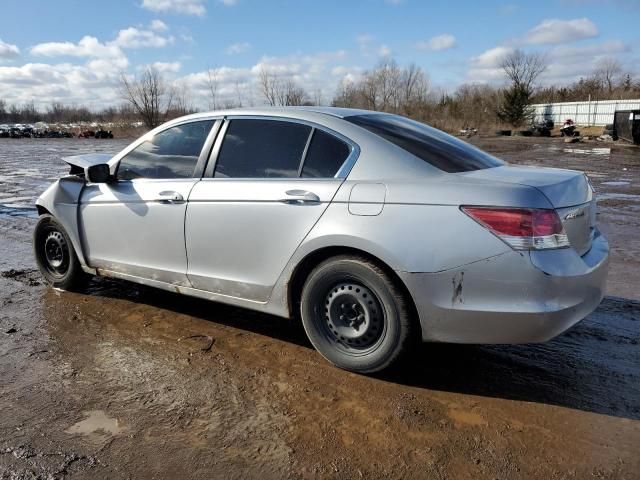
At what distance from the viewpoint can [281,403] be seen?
3.10 meters

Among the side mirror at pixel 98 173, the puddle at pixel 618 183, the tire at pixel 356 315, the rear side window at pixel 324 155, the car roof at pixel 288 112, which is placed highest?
the car roof at pixel 288 112

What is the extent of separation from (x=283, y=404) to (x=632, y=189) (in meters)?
11.9

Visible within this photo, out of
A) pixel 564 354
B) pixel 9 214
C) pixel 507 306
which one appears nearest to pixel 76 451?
pixel 507 306

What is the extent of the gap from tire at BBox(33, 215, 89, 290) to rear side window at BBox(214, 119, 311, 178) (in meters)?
1.96

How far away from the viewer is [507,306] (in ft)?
9.43

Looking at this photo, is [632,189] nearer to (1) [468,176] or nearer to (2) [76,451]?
(1) [468,176]

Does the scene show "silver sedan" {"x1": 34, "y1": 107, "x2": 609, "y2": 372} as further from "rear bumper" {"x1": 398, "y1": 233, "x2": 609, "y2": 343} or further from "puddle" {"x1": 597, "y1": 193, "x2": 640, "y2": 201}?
"puddle" {"x1": 597, "y1": 193, "x2": 640, "y2": 201}

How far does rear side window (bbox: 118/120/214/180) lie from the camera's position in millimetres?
4117

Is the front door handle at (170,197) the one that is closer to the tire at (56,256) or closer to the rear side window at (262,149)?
the rear side window at (262,149)

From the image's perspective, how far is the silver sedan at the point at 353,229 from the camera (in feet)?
9.47

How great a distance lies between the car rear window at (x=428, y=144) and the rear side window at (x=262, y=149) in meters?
0.41

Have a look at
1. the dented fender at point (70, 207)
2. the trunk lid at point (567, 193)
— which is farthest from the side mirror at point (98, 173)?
the trunk lid at point (567, 193)

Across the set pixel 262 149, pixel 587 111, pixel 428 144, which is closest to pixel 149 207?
pixel 262 149

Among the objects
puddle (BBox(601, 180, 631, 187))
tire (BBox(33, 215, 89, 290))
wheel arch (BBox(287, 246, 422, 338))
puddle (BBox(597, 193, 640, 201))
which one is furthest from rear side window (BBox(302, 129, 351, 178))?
puddle (BBox(601, 180, 631, 187))
